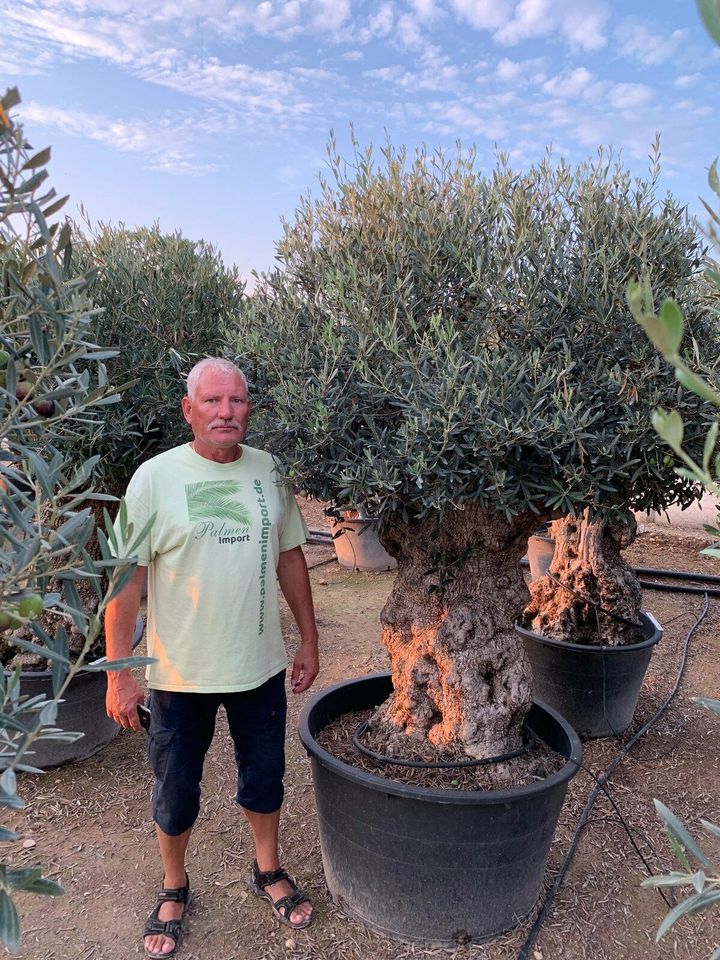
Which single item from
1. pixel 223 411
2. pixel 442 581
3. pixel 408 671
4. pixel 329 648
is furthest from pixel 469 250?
pixel 329 648

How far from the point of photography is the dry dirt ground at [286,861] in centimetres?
305

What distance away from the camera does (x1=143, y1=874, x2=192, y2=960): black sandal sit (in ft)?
9.91

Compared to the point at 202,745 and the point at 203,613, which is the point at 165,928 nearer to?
the point at 202,745

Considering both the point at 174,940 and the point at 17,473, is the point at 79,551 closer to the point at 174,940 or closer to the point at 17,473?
the point at 17,473

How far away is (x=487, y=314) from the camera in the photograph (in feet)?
9.12

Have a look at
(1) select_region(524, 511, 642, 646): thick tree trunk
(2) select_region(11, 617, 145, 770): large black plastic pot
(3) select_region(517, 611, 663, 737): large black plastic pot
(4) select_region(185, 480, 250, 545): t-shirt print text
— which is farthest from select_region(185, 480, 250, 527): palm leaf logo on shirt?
(1) select_region(524, 511, 642, 646): thick tree trunk

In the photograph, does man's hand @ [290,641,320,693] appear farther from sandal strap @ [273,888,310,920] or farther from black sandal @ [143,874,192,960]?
black sandal @ [143,874,192,960]

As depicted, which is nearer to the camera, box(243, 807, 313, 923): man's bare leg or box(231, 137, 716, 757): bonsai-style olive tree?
box(231, 137, 716, 757): bonsai-style olive tree

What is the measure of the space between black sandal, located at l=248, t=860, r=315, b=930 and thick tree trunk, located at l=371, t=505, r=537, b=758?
746 mm

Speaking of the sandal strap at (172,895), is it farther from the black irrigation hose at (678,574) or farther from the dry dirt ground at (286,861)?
the black irrigation hose at (678,574)

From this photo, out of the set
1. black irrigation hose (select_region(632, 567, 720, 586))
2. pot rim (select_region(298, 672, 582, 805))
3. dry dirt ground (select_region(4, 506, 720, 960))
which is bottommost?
dry dirt ground (select_region(4, 506, 720, 960))

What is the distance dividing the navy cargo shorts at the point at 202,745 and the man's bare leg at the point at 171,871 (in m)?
0.06

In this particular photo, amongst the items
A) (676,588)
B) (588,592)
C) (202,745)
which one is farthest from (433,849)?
(676,588)

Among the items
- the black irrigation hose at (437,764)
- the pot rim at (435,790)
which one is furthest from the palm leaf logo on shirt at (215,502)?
the black irrigation hose at (437,764)
